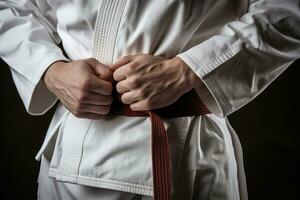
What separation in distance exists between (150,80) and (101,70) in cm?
9

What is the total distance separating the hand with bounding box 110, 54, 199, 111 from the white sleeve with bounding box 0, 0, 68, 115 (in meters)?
0.16

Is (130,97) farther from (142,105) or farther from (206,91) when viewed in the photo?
(206,91)

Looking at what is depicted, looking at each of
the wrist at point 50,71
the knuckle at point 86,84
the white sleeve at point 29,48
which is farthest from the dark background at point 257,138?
the knuckle at point 86,84

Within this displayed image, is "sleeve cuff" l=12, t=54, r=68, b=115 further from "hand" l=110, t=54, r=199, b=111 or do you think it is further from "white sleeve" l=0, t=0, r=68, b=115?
"hand" l=110, t=54, r=199, b=111

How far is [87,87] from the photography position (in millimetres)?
602

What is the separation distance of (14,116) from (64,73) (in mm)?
738

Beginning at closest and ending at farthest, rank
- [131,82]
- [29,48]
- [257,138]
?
[131,82] → [29,48] → [257,138]

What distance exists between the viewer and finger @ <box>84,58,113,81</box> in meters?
0.61

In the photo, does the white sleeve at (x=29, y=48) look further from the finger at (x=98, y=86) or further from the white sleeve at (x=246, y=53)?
the white sleeve at (x=246, y=53)

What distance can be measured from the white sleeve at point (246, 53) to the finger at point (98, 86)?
131mm

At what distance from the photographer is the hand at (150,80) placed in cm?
59

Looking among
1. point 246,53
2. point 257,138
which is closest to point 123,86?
point 246,53

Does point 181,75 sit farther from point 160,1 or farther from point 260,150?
point 260,150

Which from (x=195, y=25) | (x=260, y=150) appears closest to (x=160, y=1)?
(x=195, y=25)
